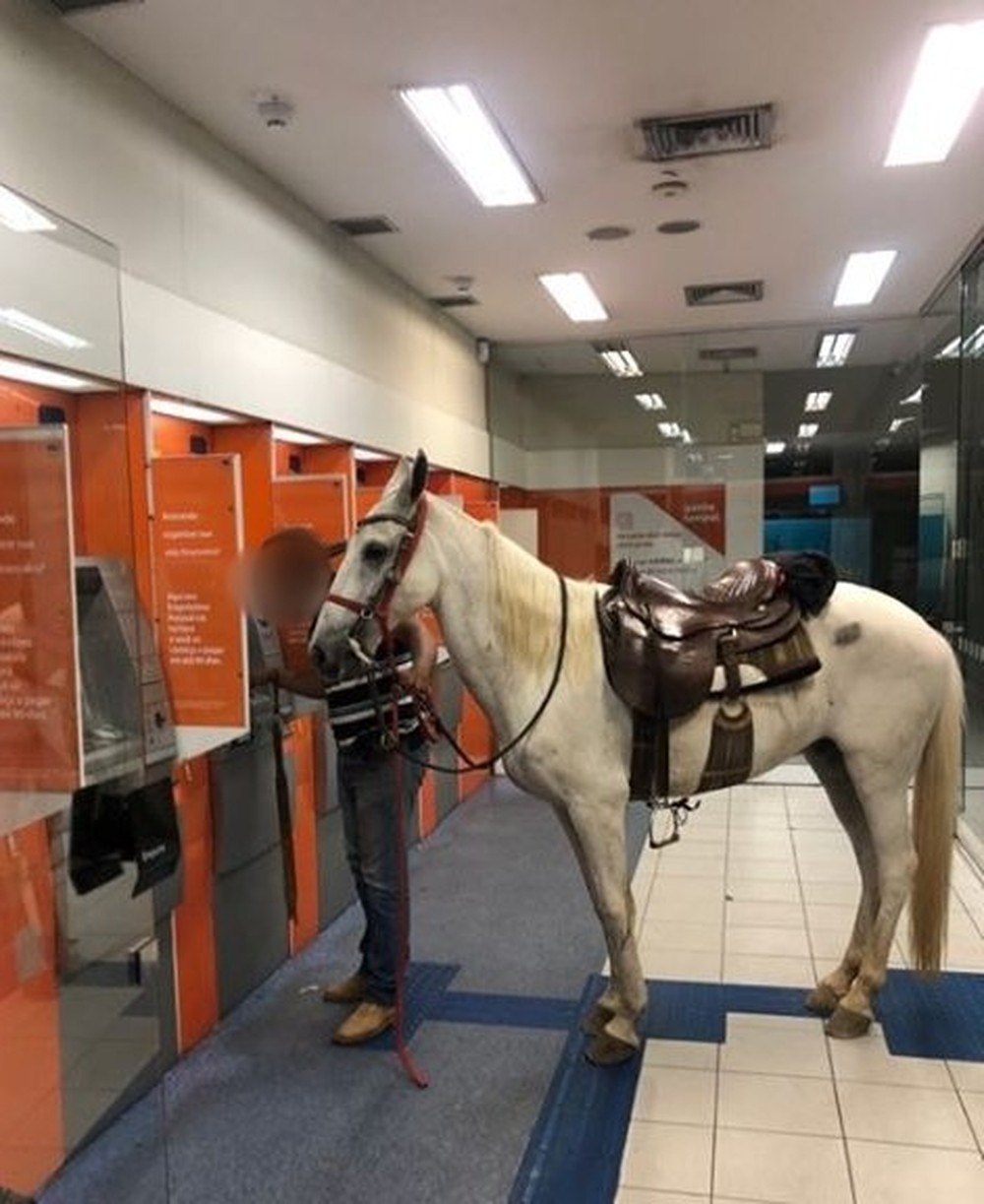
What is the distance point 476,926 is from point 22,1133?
1.98 m

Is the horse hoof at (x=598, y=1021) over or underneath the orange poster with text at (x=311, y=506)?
underneath

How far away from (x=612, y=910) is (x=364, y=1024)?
2.97 feet

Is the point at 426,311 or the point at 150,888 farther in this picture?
the point at 426,311

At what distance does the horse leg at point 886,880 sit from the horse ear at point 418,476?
1.70 m

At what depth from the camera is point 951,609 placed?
18.2ft

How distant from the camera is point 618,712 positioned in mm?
2814

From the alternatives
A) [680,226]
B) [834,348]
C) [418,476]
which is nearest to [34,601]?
[418,476]

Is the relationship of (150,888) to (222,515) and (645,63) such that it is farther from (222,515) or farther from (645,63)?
(645,63)

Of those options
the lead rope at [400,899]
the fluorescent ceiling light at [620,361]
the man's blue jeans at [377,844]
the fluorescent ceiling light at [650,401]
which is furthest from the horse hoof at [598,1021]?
the fluorescent ceiling light at [620,361]

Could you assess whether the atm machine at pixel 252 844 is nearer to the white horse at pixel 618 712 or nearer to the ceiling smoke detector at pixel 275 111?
the white horse at pixel 618 712

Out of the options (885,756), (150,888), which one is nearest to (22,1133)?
(150,888)

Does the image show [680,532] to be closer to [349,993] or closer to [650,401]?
[650,401]

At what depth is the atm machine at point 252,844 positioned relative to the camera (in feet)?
10.5

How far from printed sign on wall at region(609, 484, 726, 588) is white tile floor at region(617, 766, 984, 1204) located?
2625 millimetres
